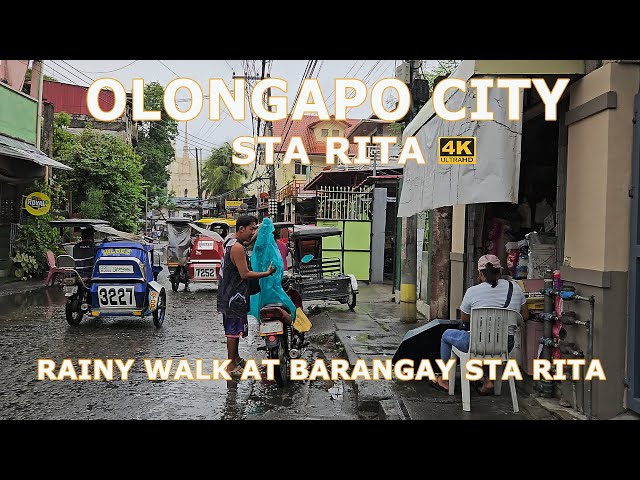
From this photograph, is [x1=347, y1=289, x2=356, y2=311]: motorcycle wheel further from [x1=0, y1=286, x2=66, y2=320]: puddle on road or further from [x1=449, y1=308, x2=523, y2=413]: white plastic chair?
[x1=449, y1=308, x2=523, y2=413]: white plastic chair

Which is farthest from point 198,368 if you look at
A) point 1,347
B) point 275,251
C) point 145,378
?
point 1,347

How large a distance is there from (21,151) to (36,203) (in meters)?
1.79

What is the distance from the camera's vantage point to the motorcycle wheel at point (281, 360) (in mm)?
6699

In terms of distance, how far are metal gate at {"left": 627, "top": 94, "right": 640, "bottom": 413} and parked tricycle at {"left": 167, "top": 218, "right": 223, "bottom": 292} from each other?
1103cm

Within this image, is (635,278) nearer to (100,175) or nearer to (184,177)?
(100,175)

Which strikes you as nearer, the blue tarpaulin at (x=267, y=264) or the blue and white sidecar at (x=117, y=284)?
the blue tarpaulin at (x=267, y=264)

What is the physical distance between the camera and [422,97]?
1118 cm

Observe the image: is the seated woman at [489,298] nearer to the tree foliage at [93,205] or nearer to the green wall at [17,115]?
the green wall at [17,115]

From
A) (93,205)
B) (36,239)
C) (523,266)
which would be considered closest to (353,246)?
(36,239)

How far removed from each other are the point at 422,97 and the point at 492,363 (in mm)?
6442

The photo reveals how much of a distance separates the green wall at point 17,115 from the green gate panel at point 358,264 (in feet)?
30.1

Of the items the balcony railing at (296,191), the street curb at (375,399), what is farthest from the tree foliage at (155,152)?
the street curb at (375,399)

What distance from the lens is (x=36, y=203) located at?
17.1 m

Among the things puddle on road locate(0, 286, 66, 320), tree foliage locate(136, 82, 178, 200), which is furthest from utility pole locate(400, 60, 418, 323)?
tree foliage locate(136, 82, 178, 200)
